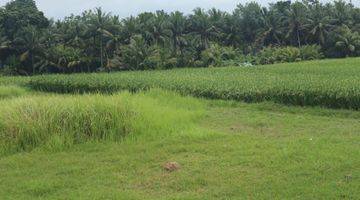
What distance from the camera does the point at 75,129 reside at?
36.3 ft

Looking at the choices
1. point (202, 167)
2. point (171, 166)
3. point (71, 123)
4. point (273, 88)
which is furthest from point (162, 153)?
point (273, 88)

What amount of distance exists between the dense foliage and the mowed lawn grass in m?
36.7

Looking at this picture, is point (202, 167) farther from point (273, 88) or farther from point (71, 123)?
point (273, 88)

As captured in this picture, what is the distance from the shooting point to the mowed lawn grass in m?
7.34

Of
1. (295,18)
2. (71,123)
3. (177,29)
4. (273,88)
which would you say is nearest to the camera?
(71,123)

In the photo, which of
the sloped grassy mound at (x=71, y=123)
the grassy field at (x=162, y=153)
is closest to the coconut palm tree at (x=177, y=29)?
the grassy field at (x=162, y=153)

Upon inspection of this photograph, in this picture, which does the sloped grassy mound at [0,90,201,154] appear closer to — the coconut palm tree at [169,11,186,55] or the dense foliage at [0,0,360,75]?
the dense foliage at [0,0,360,75]

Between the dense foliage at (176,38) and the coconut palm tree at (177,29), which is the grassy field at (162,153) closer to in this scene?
the dense foliage at (176,38)

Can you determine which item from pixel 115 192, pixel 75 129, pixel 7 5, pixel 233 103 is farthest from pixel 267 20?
pixel 115 192

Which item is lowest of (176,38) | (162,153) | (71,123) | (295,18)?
(162,153)

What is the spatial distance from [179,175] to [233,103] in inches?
419

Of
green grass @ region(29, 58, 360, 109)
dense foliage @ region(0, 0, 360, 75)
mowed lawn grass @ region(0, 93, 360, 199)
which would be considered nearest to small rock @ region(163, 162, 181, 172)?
mowed lawn grass @ region(0, 93, 360, 199)

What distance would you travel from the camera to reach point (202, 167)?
8.68m

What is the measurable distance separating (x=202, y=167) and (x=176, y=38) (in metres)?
45.1
